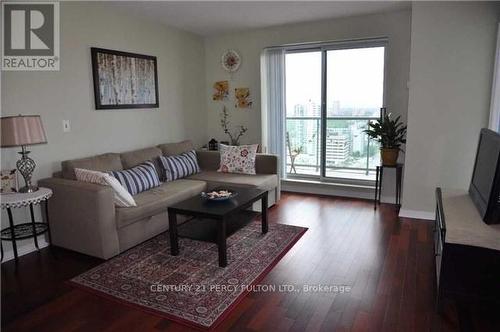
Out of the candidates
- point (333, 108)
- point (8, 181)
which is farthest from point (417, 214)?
point (8, 181)

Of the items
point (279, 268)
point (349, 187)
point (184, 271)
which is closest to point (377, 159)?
point (349, 187)

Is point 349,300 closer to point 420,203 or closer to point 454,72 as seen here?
point 420,203

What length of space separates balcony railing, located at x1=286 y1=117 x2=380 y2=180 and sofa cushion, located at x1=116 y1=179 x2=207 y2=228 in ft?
6.15

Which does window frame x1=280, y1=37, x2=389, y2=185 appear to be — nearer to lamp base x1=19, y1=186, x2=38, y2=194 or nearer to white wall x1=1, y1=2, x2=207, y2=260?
white wall x1=1, y1=2, x2=207, y2=260

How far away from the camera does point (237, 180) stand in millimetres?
4191

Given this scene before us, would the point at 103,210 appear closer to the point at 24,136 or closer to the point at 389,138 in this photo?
the point at 24,136

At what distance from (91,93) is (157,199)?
1.43 meters

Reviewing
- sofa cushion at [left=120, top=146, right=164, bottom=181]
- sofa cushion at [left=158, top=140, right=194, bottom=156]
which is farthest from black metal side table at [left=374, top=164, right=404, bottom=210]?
sofa cushion at [left=120, top=146, right=164, bottom=181]

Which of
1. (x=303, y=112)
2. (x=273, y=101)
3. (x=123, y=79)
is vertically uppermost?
(x=123, y=79)

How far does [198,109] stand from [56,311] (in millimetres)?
3749

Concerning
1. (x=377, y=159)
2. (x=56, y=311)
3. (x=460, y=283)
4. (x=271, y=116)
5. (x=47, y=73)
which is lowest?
(x=56, y=311)

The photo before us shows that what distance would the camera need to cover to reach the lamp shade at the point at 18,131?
9.00ft

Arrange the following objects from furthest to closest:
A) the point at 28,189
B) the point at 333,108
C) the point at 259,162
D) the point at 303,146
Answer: the point at 303,146
the point at 333,108
the point at 259,162
the point at 28,189

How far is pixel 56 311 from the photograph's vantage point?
235 centimetres
